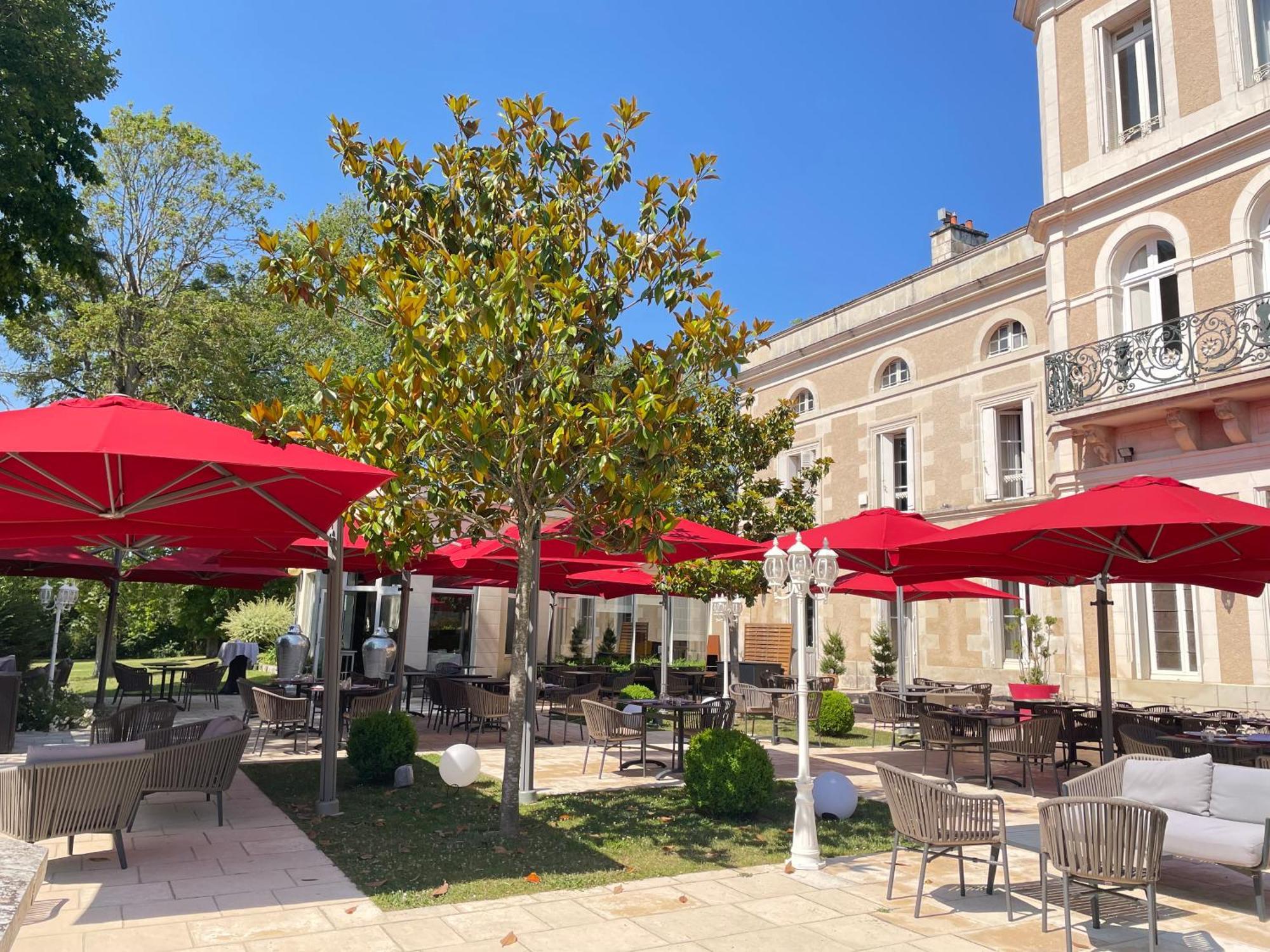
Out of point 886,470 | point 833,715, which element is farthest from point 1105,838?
point 886,470

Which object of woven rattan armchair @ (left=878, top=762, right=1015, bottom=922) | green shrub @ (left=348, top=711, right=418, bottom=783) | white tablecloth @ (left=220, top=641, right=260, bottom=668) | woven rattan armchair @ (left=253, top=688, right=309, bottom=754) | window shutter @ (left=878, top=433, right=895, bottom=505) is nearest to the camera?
woven rattan armchair @ (left=878, top=762, right=1015, bottom=922)

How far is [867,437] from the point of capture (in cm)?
2152

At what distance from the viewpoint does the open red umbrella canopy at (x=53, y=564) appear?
35.5 ft

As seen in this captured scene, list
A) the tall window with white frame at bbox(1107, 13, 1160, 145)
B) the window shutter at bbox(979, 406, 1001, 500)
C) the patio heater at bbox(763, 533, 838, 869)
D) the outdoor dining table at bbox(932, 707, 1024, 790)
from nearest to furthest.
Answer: the patio heater at bbox(763, 533, 838, 869)
the outdoor dining table at bbox(932, 707, 1024, 790)
the tall window with white frame at bbox(1107, 13, 1160, 145)
the window shutter at bbox(979, 406, 1001, 500)

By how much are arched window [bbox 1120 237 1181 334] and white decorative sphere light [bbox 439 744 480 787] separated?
1202 centimetres

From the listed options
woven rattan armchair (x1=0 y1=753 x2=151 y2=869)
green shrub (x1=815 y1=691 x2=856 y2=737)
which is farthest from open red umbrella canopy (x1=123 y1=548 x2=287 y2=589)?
green shrub (x1=815 y1=691 x2=856 y2=737)

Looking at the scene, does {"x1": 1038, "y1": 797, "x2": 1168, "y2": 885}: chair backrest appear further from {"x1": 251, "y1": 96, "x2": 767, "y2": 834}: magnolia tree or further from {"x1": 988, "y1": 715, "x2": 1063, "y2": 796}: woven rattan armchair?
{"x1": 988, "y1": 715, "x2": 1063, "y2": 796}: woven rattan armchair

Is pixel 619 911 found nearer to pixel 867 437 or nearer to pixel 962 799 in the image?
pixel 962 799

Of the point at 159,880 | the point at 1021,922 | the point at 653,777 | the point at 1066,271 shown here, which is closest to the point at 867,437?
the point at 1066,271

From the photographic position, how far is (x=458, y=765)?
795 centimetres

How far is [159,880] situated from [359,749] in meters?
3.15

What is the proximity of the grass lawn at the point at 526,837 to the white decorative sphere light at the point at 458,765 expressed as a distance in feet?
0.59

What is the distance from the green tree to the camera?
11859mm

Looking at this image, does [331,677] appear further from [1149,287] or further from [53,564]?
[1149,287]
